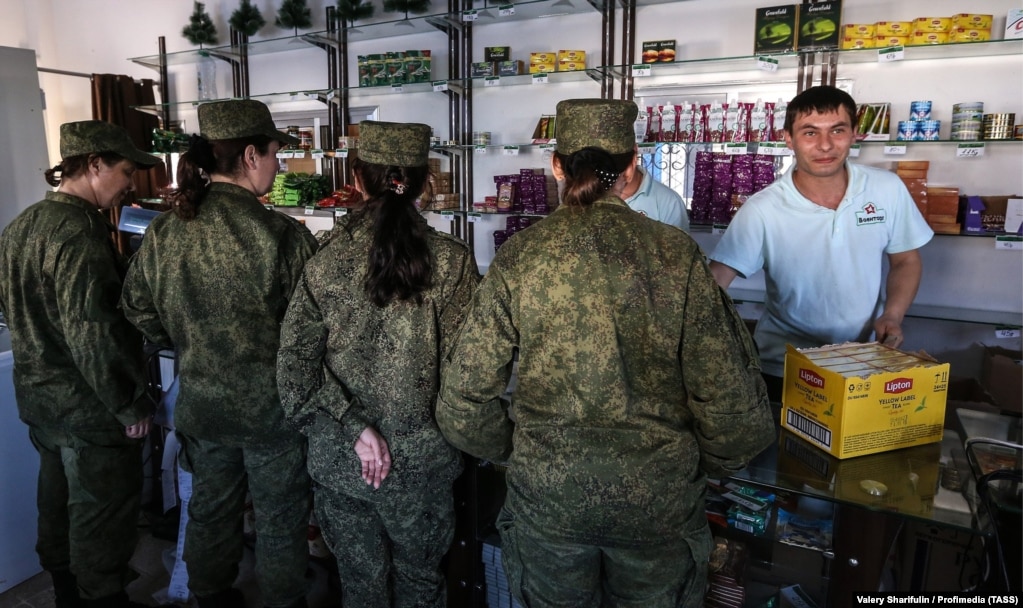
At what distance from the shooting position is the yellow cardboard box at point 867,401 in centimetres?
144

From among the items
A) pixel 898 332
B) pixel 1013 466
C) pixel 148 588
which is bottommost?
pixel 148 588

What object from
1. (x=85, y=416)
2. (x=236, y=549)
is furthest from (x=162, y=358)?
(x=236, y=549)

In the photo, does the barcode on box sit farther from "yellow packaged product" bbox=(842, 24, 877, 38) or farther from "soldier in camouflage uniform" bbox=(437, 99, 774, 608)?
"yellow packaged product" bbox=(842, 24, 877, 38)

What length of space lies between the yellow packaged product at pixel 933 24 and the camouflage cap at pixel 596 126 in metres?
2.24

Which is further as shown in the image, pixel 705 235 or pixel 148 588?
pixel 705 235

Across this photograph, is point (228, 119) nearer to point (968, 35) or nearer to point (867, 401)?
point (867, 401)

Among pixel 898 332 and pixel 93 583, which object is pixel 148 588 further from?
pixel 898 332

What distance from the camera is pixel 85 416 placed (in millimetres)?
2115

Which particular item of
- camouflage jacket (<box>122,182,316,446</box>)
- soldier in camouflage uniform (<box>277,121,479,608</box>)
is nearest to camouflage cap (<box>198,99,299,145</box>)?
camouflage jacket (<box>122,182,316,446</box>)

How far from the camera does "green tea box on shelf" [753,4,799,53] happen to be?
3045 mm

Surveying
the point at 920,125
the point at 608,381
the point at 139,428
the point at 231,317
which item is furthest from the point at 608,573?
the point at 920,125

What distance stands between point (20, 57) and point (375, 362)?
150 inches

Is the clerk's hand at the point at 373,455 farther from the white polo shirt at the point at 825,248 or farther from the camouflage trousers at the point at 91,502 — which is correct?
the white polo shirt at the point at 825,248

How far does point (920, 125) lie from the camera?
9.52ft
